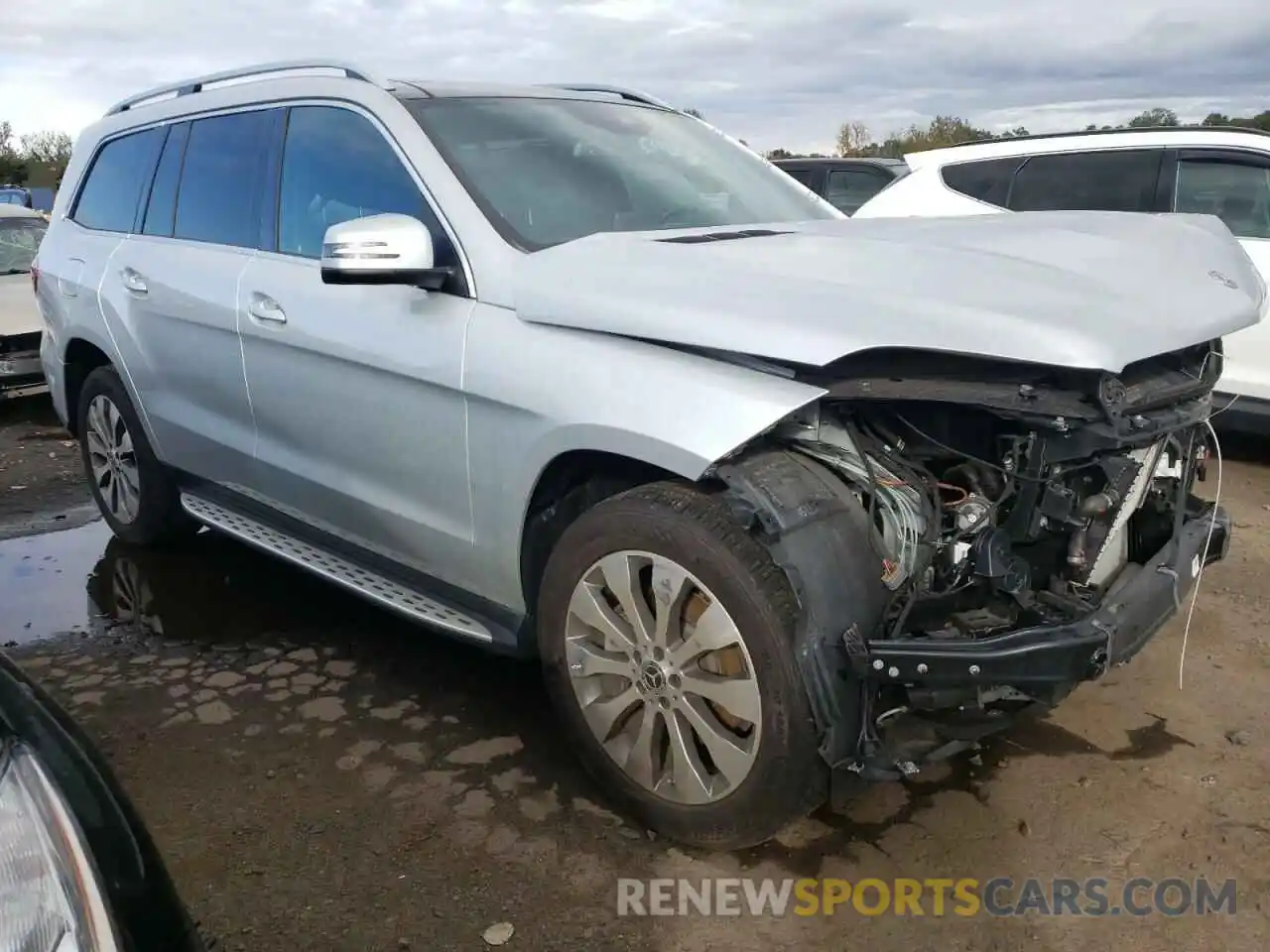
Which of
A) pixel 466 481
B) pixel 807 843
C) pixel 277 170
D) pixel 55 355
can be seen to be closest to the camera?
pixel 807 843

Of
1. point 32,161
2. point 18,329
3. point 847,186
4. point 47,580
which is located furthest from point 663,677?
point 32,161

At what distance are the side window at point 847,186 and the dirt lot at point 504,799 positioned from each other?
629cm

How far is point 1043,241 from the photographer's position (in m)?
2.69

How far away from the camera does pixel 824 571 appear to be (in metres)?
2.33

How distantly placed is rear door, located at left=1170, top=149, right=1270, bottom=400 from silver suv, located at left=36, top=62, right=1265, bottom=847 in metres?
2.99

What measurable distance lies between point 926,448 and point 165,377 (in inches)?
122

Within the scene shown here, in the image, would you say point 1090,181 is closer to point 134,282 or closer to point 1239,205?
point 1239,205

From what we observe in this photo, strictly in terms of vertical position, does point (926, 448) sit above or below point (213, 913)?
above

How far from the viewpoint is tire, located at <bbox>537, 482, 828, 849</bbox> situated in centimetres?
237

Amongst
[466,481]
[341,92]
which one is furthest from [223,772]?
[341,92]

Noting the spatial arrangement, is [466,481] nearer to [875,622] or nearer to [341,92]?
[875,622]

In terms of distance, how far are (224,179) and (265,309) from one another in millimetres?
767

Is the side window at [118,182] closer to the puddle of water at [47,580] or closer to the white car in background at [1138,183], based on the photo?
the puddle of water at [47,580]
